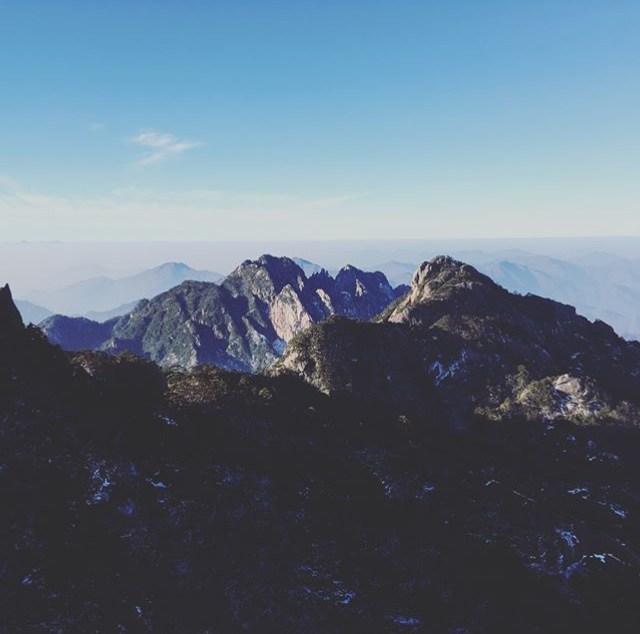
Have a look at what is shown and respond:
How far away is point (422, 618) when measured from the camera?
139 feet

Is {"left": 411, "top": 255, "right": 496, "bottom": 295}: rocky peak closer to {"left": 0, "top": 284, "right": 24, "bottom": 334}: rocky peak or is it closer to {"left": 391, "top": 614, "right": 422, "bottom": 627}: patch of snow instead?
{"left": 391, "top": 614, "right": 422, "bottom": 627}: patch of snow

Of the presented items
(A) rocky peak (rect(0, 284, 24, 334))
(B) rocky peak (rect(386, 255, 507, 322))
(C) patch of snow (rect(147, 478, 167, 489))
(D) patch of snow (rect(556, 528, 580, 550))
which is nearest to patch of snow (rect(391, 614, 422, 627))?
(C) patch of snow (rect(147, 478, 167, 489))

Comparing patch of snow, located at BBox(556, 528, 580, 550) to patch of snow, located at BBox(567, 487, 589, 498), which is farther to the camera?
patch of snow, located at BBox(567, 487, 589, 498)

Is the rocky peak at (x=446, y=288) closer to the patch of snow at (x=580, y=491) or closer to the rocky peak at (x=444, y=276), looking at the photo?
the rocky peak at (x=444, y=276)

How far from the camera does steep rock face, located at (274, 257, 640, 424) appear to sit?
313 ft

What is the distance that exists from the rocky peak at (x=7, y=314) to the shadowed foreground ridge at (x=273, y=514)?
0.24 meters

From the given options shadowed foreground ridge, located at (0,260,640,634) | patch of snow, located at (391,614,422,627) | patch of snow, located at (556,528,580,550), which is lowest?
patch of snow, located at (556,528,580,550)

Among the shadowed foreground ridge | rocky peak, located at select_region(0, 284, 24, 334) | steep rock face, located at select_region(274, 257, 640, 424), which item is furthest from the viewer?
steep rock face, located at select_region(274, 257, 640, 424)

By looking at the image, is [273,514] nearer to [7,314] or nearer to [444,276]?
[7,314]

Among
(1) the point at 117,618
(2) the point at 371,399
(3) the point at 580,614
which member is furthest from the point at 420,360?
(1) the point at 117,618

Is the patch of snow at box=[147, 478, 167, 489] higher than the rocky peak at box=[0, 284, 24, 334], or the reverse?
the rocky peak at box=[0, 284, 24, 334]

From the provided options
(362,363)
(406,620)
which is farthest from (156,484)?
(362,363)

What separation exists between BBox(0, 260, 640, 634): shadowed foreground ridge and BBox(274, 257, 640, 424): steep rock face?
1457cm

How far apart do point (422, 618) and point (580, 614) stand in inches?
637
